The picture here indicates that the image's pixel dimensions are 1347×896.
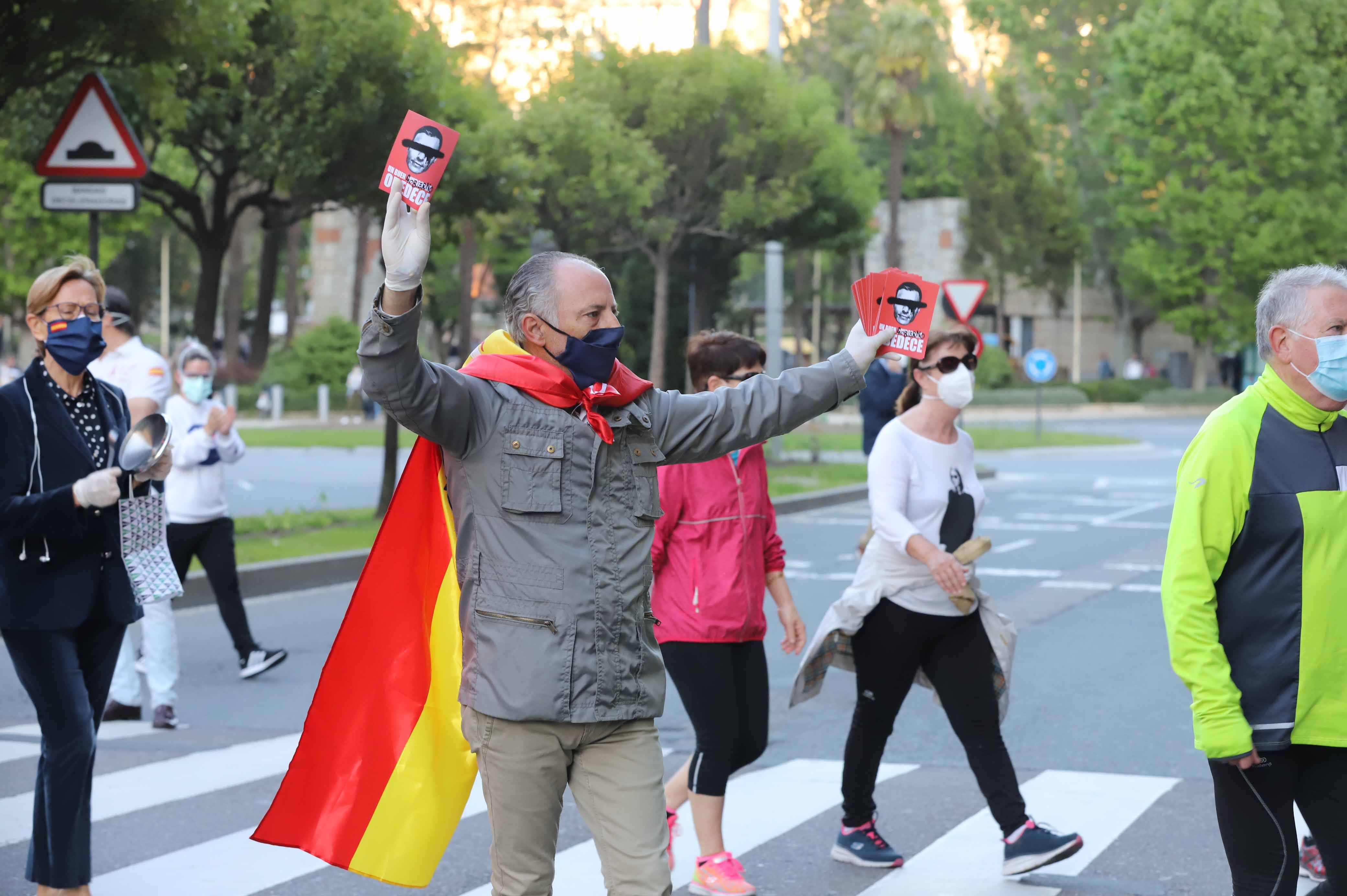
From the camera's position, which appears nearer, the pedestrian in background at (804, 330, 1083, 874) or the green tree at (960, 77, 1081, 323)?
the pedestrian in background at (804, 330, 1083, 874)

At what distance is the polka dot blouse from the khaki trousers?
1.85 m

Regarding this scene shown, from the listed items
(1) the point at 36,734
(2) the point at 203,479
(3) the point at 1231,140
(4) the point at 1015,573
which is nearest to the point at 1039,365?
(4) the point at 1015,573

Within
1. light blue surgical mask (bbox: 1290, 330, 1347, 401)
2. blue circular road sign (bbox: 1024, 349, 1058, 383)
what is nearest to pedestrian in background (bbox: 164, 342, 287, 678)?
light blue surgical mask (bbox: 1290, 330, 1347, 401)

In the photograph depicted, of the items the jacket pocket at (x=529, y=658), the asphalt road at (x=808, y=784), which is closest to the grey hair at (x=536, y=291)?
the jacket pocket at (x=529, y=658)

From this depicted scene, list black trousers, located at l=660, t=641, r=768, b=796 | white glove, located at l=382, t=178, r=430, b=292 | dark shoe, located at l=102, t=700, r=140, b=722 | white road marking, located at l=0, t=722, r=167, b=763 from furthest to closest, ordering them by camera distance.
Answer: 1. dark shoe, located at l=102, t=700, r=140, b=722
2. white road marking, located at l=0, t=722, r=167, b=763
3. black trousers, located at l=660, t=641, r=768, b=796
4. white glove, located at l=382, t=178, r=430, b=292

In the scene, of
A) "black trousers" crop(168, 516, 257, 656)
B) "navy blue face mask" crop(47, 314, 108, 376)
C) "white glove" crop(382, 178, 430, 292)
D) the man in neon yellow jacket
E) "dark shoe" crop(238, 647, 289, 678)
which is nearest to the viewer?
"white glove" crop(382, 178, 430, 292)

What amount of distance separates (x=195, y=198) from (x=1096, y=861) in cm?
1333

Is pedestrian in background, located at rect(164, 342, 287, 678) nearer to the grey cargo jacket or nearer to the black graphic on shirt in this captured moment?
the black graphic on shirt

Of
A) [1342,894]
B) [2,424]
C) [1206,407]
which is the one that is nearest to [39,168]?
[2,424]

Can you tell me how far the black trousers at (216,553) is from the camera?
8039 millimetres

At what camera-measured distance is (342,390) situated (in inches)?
1655

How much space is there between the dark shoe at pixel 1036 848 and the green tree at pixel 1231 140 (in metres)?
45.4

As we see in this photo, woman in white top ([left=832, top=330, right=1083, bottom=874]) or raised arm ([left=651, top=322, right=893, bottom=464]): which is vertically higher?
raised arm ([left=651, top=322, right=893, bottom=464])

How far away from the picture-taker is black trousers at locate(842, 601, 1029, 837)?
494cm
